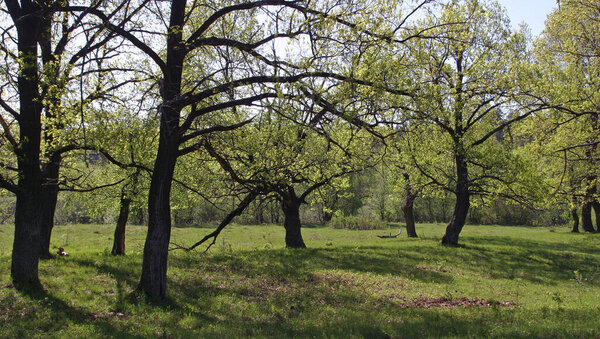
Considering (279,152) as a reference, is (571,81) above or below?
above

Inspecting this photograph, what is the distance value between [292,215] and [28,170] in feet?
49.8

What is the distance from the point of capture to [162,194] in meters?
11.2

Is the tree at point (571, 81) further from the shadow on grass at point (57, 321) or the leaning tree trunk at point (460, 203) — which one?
the shadow on grass at point (57, 321)

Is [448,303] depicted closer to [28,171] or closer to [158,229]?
[158,229]

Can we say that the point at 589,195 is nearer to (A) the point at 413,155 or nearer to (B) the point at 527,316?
(A) the point at 413,155

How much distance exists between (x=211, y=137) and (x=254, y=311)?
5.76 m

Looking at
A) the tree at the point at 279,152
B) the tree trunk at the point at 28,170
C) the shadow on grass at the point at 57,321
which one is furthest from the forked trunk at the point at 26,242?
the tree at the point at 279,152

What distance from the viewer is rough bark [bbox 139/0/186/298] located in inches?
434

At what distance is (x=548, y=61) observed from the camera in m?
26.2

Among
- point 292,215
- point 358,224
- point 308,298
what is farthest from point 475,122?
point 358,224

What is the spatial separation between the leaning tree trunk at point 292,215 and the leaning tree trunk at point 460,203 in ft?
32.6

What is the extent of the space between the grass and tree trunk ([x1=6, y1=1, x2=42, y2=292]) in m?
0.64

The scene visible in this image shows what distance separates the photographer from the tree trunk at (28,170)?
436 inches

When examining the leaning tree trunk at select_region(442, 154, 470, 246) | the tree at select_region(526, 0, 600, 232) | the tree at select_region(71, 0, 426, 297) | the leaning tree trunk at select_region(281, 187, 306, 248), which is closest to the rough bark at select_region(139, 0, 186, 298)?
the tree at select_region(71, 0, 426, 297)
